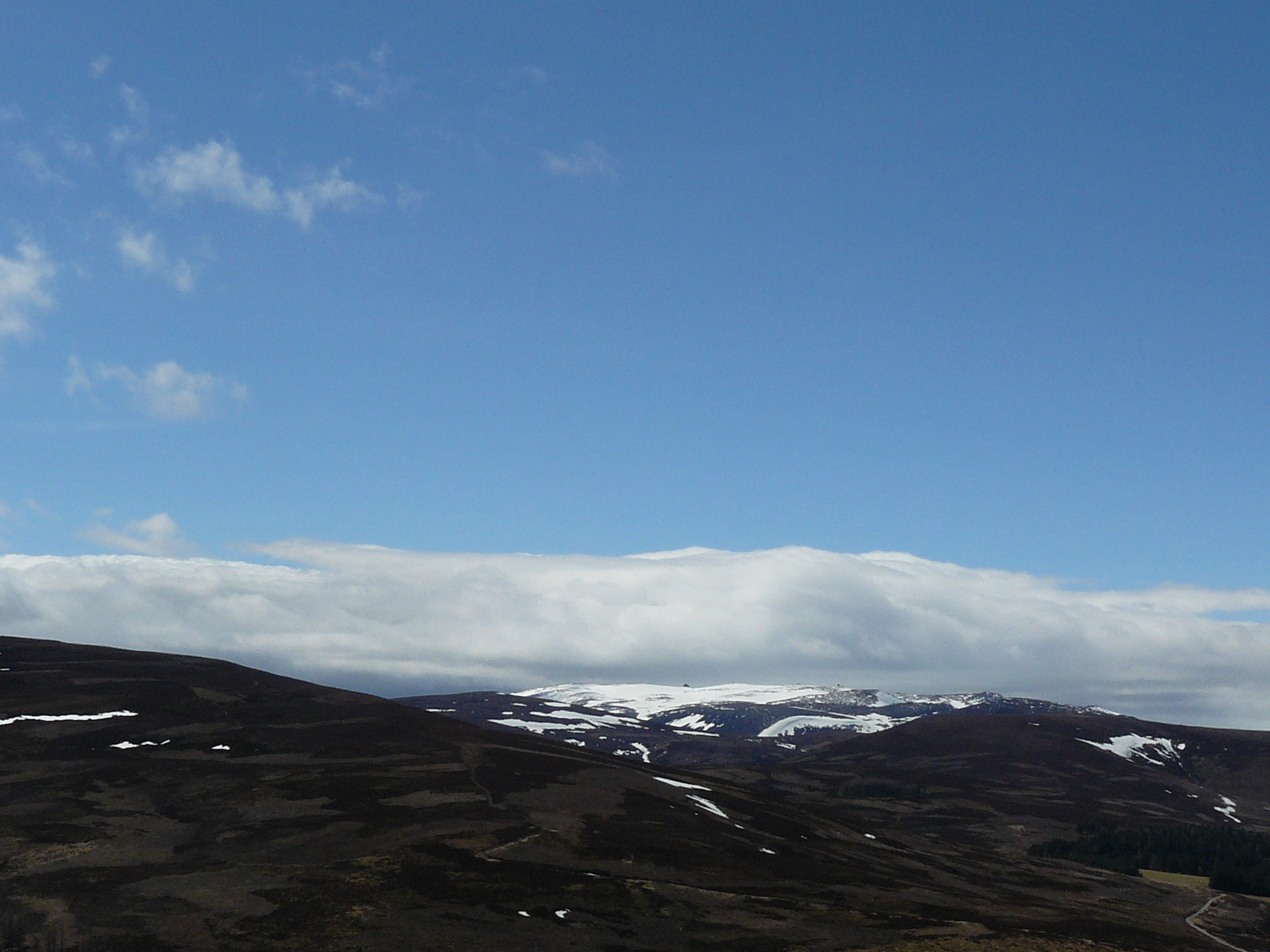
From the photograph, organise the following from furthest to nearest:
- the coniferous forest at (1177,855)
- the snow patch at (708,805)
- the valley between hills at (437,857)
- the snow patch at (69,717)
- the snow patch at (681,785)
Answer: the coniferous forest at (1177,855), the snow patch at (681,785), the snow patch at (69,717), the snow patch at (708,805), the valley between hills at (437,857)

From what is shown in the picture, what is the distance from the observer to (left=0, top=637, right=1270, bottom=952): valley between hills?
67.1 metres

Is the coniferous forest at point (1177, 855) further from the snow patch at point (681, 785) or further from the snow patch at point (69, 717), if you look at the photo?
the snow patch at point (69, 717)

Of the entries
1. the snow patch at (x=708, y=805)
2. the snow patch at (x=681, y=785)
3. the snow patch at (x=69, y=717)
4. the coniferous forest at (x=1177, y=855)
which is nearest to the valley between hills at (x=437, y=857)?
the snow patch at (x=69, y=717)

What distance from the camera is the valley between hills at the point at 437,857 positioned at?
220 ft

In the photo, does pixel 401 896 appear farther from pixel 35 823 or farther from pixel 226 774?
A: pixel 226 774

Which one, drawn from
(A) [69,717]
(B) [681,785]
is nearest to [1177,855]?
(B) [681,785]

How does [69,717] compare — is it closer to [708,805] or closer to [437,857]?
[437,857]

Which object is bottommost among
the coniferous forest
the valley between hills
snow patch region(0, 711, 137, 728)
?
the coniferous forest

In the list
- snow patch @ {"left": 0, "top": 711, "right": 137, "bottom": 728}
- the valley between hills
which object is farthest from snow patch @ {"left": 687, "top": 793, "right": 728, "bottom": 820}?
snow patch @ {"left": 0, "top": 711, "right": 137, "bottom": 728}

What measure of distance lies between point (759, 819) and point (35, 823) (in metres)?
74.7

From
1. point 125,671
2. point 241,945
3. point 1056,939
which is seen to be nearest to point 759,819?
point 1056,939

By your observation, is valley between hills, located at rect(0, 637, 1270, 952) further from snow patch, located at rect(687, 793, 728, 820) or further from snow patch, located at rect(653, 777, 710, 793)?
snow patch, located at rect(687, 793, 728, 820)

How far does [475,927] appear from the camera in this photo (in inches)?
2596

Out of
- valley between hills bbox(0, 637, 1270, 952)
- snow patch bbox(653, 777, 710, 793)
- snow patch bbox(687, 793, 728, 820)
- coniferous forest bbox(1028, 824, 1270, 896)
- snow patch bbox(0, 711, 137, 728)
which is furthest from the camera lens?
coniferous forest bbox(1028, 824, 1270, 896)
